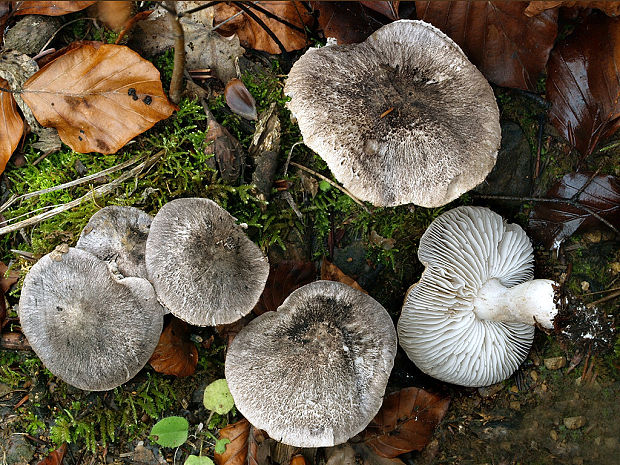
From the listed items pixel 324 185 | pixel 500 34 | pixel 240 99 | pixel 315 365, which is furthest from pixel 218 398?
pixel 500 34

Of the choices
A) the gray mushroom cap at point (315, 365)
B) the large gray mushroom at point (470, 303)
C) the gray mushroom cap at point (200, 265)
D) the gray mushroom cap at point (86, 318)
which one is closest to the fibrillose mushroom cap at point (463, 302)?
the large gray mushroom at point (470, 303)

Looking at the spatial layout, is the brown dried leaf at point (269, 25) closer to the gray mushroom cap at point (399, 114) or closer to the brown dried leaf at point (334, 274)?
the gray mushroom cap at point (399, 114)

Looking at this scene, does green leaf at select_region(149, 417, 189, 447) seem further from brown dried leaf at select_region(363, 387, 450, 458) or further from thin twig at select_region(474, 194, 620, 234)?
thin twig at select_region(474, 194, 620, 234)

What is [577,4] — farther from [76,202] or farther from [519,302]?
[76,202]

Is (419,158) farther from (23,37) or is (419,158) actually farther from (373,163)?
(23,37)

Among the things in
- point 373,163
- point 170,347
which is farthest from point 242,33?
point 170,347

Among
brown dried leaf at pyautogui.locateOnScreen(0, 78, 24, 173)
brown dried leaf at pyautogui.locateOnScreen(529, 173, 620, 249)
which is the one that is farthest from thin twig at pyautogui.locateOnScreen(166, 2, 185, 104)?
brown dried leaf at pyautogui.locateOnScreen(529, 173, 620, 249)
